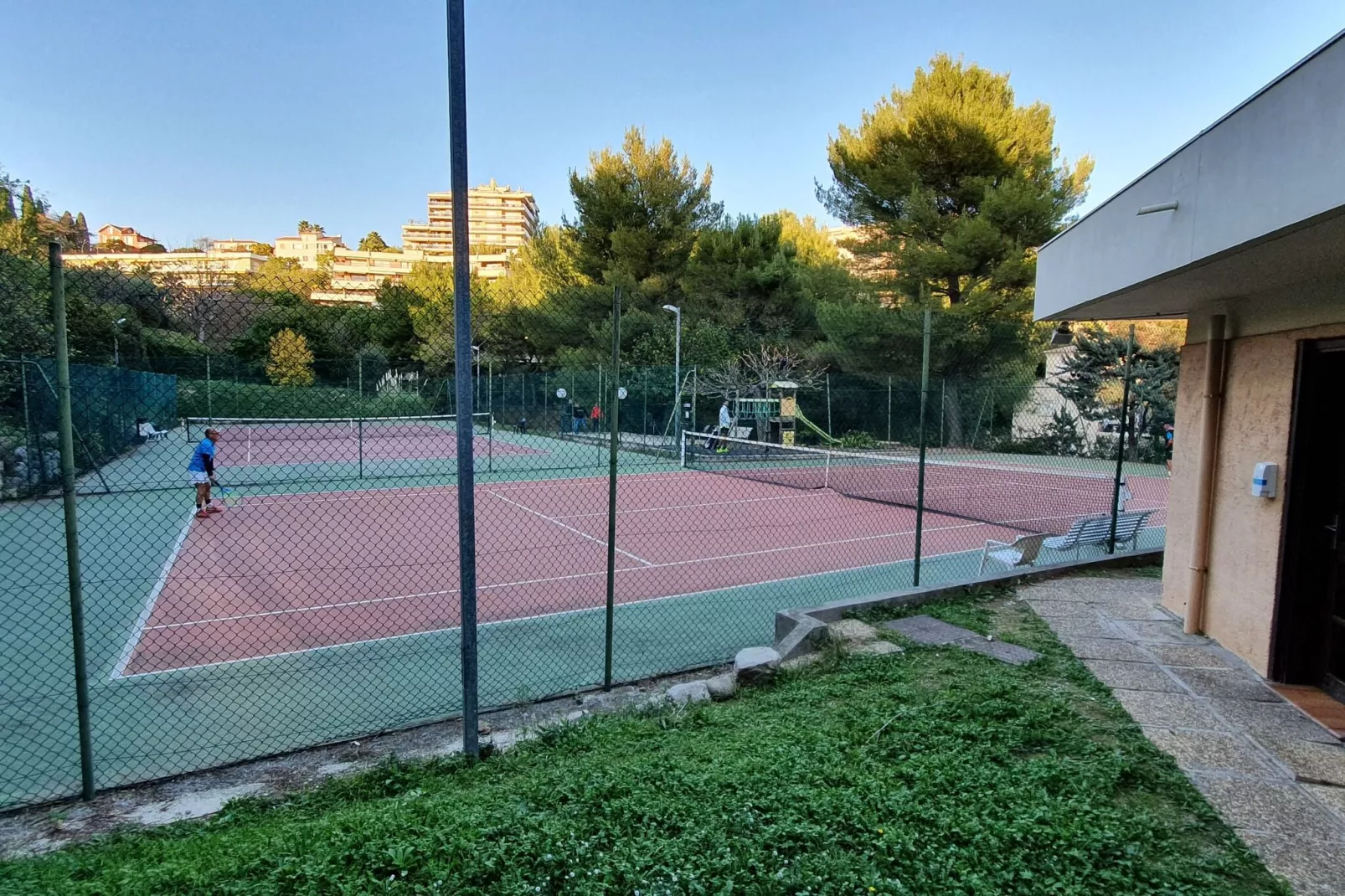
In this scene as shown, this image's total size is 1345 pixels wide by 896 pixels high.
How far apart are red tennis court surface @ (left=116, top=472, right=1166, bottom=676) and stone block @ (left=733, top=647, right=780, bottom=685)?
2.88m

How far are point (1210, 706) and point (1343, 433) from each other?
1.96m

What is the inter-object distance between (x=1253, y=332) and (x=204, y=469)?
14085 mm

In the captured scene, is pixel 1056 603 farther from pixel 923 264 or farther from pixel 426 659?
pixel 923 264

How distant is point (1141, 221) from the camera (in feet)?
14.4

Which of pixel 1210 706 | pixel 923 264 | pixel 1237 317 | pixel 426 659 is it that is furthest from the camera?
pixel 923 264

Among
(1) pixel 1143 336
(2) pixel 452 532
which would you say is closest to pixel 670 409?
(2) pixel 452 532

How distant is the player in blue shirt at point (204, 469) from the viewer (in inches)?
480

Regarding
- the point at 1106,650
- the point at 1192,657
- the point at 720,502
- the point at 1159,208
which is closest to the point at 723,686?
the point at 1106,650

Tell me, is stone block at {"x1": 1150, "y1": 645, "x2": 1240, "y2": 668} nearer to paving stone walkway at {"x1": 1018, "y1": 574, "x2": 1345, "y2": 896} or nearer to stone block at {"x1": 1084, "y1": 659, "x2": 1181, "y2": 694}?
paving stone walkway at {"x1": 1018, "y1": 574, "x2": 1345, "y2": 896}

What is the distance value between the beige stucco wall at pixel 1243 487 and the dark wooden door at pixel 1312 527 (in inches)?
3.1

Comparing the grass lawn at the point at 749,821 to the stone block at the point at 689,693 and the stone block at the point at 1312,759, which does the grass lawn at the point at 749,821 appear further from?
the stone block at the point at 1312,759

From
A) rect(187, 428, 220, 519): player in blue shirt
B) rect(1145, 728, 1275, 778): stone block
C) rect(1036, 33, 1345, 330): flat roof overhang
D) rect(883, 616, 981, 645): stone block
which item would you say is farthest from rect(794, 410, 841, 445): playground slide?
rect(1145, 728, 1275, 778): stone block

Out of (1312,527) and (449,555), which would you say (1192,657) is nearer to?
(1312,527)

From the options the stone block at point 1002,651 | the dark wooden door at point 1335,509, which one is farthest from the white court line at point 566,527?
the dark wooden door at point 1335,509
